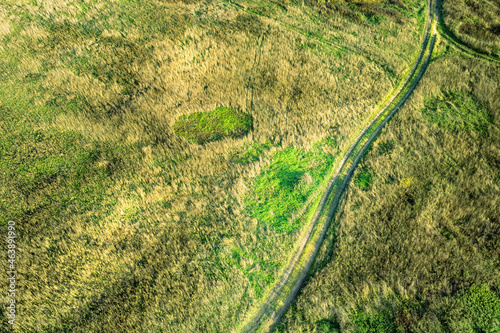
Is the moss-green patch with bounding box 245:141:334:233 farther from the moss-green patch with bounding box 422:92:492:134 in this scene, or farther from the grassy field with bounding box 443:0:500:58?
the grassy field with bounding box 443:0:500:58

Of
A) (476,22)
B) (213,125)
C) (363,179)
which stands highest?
(476,22)

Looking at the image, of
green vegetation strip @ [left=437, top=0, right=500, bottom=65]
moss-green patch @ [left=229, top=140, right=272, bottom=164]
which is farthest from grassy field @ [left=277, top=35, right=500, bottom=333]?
green vegetation strip @ [left=437, top=0, right=500, bottom=65]

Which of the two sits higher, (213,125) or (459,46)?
(459,46)

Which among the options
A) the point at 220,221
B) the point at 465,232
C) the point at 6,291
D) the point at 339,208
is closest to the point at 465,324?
the point at 465,232

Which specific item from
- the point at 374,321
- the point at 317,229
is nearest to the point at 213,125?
the point at 317,229

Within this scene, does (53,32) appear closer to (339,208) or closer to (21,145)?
(21,145)

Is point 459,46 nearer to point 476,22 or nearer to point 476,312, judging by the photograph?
point 476,22
